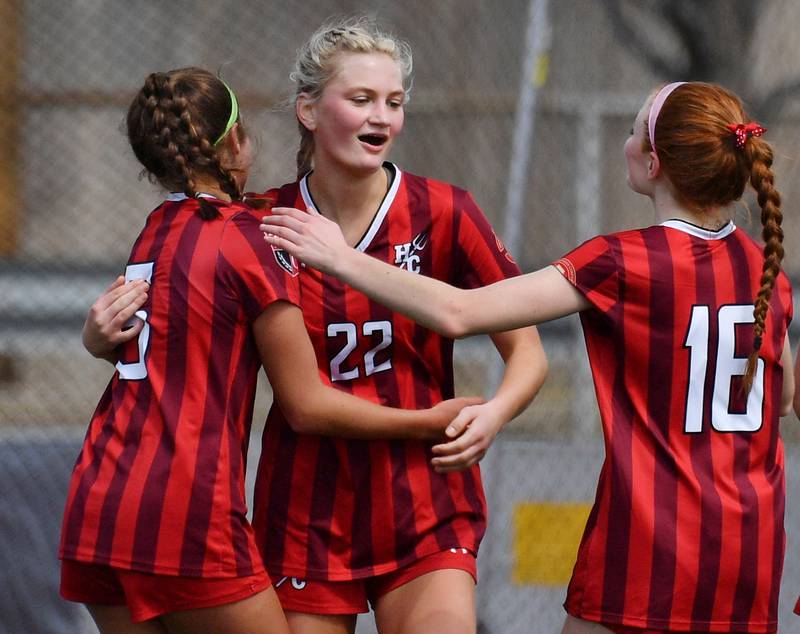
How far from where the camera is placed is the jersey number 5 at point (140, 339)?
2.57m

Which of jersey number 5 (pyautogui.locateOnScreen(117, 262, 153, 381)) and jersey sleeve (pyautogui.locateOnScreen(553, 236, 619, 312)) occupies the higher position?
jersey sleeve (pyautogui.locateOnScreen(553, 236, 619, 312))

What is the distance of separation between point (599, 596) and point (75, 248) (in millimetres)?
3888

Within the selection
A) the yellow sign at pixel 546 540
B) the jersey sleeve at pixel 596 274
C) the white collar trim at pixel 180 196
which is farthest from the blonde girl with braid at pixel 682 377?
the yellow sign at pixel 546 540

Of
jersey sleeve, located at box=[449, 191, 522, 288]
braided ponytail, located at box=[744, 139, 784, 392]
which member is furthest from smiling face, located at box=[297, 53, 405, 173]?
braided ponytail, located at box=[744, 139, 784, 392]

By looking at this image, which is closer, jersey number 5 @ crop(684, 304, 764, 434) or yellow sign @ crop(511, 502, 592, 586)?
jersey number 5 @ crop(684, 304, 764, 434)

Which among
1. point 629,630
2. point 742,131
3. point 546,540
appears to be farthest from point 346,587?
point 546,540

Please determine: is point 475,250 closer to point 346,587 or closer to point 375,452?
point 375,452

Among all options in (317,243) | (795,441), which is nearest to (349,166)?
(317,243)

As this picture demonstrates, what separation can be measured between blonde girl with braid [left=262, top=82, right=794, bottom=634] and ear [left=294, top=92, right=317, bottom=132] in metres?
0.69

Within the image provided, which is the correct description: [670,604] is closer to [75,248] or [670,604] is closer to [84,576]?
[84,576]

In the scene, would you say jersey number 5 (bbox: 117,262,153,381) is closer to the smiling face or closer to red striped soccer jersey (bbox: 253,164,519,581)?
red striped soccer jersey (bbox: 253,164,519,581)

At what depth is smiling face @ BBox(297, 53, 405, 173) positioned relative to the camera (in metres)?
2.85

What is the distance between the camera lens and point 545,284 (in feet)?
8.06

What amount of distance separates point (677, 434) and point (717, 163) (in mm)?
541
